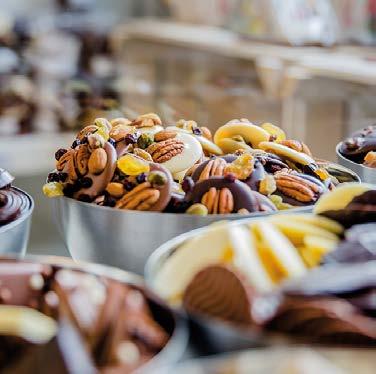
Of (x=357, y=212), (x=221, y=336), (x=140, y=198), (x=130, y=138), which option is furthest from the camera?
(x=130, y=138)

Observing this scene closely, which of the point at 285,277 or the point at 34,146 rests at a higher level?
the point at 285,277

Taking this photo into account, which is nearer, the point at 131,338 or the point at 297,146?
the point at 131,338

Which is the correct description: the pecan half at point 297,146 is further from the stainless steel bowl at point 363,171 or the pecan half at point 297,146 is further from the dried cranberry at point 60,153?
the dried cranberry at point 60,153

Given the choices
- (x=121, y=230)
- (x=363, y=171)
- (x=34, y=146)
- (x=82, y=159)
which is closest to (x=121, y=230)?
(x=121, y=230)

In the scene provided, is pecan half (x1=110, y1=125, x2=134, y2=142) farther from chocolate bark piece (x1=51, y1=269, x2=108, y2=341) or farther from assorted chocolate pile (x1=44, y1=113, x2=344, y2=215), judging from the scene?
chocolate bark piece (x1=51, y1=269, x2=108, y2=341)

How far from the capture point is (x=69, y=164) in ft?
2.62

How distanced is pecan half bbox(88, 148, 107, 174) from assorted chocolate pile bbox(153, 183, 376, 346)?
0.20 metres

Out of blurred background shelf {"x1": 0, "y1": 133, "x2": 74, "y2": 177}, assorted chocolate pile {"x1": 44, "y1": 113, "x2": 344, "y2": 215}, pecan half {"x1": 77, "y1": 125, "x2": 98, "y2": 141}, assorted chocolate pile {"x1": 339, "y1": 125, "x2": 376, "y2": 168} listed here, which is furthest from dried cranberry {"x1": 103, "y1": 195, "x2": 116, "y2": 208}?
blurred background shelf {"x1": 0, "y1": 133, "x2": 74, "y2": 177}

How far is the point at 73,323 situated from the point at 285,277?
145 mm

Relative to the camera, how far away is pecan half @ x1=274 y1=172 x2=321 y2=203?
76 centimetres

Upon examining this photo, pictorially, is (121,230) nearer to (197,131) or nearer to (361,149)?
(197,131)

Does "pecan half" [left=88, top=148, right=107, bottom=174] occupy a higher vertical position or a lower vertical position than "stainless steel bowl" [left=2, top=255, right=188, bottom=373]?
lower

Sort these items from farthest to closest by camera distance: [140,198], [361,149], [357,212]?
[361,149]
[140,198]
[357,212]

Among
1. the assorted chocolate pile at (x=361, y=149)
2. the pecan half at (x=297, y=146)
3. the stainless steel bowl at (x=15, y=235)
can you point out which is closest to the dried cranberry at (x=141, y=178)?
the stainless steel bowl at (x=15, y=235)
